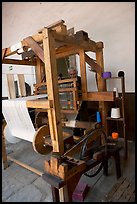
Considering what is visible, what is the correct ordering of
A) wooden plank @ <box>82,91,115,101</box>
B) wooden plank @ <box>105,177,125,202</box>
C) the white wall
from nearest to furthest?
wooden plank @ <box>105,177,125,202</box>
wooden plank @ <box>82,91,115,101</box>
the white wall

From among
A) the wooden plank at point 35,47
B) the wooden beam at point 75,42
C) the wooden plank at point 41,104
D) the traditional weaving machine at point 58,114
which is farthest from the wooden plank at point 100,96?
the wooden plank at point 35,47

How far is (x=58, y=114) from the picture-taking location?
57.3 inches

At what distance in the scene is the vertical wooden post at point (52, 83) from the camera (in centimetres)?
140

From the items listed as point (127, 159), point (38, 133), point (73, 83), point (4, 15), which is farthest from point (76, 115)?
point (4, 15)

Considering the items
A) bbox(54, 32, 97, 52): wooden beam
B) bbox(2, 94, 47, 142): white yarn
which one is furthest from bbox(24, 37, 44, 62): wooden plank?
bbox(2, 94, 47, 142): white yarn

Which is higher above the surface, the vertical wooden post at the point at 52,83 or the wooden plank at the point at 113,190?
the vertical wooden post at the point at 52,83

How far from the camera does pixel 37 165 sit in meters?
2.24

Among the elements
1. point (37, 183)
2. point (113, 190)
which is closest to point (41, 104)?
point (37, 183)

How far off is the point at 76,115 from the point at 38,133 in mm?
721

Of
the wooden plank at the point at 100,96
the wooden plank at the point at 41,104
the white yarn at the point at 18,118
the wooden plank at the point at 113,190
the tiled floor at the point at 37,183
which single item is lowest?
the tiled floor at the point at 37,183

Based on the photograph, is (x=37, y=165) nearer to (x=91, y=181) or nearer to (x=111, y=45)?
(x=91, y=181)

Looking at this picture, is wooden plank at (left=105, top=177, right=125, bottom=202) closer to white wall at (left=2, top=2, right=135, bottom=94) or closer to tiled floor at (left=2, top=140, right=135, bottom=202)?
tiled floor at (left=2, top=140, right=135, bottom=202)

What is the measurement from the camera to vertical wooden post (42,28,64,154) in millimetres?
1401

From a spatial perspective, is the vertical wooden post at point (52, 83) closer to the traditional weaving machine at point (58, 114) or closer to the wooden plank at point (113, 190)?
the traditional weaving machine at point (58, 114)
